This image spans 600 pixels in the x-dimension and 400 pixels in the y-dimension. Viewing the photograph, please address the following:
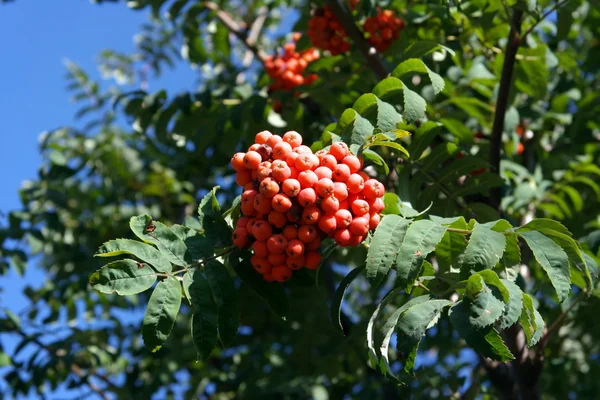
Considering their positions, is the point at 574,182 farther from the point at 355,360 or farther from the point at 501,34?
the point at 355,360

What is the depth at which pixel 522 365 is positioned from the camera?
3.24m

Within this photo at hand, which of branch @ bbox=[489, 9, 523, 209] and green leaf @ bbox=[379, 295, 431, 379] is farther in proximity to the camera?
branch @ bbox=[489, 9, 523, 209]

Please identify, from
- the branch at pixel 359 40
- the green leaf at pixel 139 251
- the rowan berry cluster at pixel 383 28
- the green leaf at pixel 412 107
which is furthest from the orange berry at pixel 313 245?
the rowan berry cluster at pixel 383 28

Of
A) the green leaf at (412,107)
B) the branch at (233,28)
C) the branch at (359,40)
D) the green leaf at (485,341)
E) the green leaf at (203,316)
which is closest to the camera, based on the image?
the green leaf at (485,341)

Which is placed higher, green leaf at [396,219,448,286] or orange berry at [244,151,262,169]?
orange berry at [244,151,262,169]

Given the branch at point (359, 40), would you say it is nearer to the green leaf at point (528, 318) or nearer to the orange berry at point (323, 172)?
the orange berry at point (323, 172)

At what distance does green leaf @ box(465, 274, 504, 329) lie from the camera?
1.83 metres

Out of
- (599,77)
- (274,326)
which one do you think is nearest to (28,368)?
(274,326)

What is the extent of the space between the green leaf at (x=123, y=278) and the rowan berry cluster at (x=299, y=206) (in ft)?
1.03

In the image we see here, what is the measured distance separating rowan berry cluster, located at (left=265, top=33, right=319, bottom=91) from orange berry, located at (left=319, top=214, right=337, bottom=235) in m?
2.15

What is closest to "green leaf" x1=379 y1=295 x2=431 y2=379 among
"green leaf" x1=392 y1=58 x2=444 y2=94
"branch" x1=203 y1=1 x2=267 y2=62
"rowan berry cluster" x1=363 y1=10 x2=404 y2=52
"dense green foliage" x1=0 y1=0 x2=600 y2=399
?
"dense green foliage" x1=0 y1=0 x2=600 y2=399

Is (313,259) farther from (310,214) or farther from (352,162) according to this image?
(352,162)

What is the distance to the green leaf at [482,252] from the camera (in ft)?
6.64

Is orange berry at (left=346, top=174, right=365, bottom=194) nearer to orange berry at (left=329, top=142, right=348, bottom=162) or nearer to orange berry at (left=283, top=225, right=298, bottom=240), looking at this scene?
orange berry at (left=329, top=142, right=348, bottom=162)
